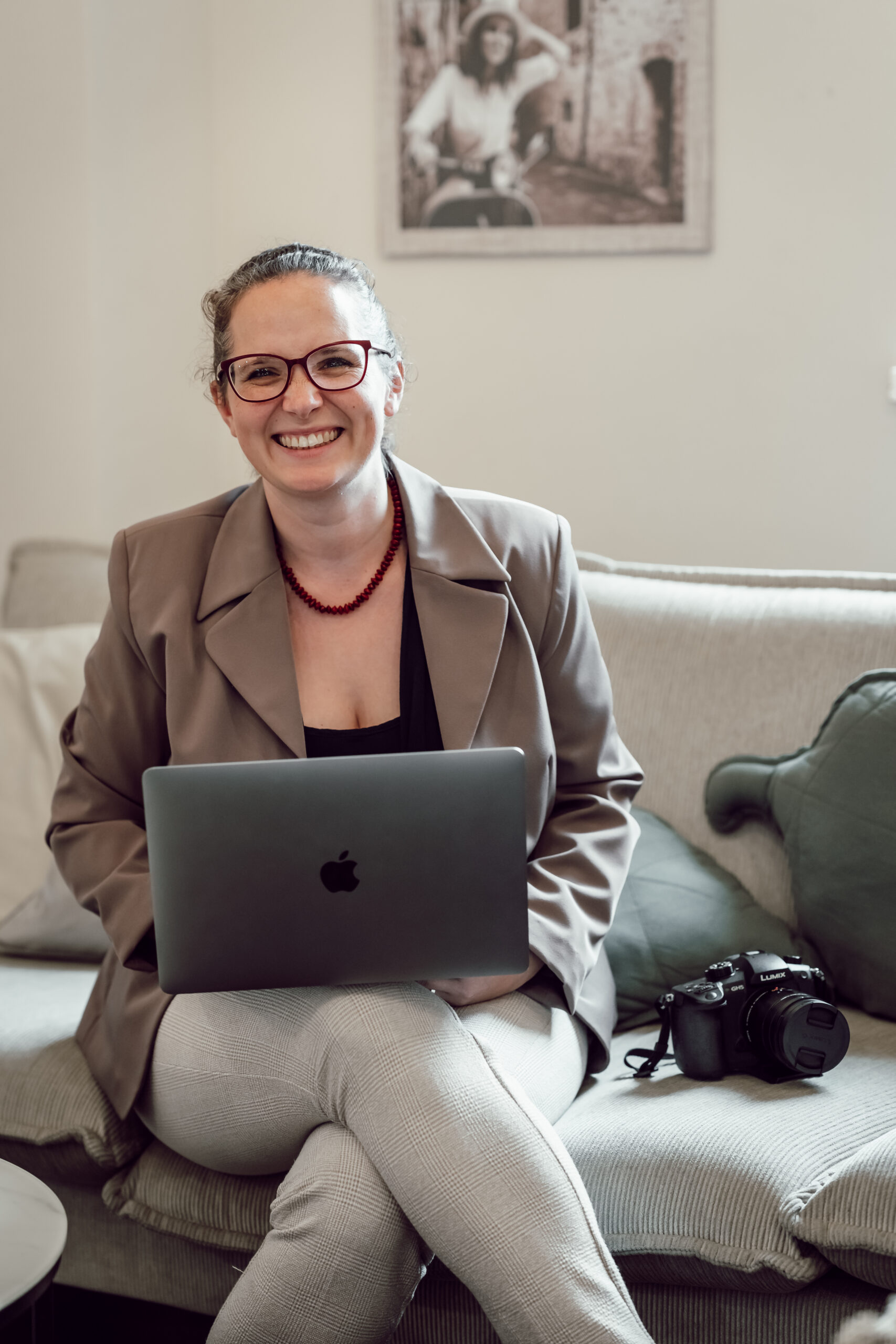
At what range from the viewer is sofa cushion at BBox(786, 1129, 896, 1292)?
111 centimetres

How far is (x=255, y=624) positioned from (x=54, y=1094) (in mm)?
577

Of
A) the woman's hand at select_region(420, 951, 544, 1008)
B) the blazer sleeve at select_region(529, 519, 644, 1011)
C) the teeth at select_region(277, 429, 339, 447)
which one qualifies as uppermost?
the teeth at select_region(277, 429, 339, 447)

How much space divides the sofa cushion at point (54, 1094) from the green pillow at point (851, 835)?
86 cm

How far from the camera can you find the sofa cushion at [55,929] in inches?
70.5

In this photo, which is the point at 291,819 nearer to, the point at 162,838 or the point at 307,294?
the point at 162,838

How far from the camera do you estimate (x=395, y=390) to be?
5.01ft

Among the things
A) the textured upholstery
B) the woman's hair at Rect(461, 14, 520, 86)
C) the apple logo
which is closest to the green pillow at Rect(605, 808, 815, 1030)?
the apple logo

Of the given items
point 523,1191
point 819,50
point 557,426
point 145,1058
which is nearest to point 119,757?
point 145,1058

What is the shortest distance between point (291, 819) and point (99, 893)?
411 millimetres

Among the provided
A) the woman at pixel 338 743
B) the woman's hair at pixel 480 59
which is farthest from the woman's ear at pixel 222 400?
the woman's hair at pixel 480 59

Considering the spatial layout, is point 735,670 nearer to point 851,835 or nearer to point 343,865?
point 851,835

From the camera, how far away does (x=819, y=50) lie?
8.37ft

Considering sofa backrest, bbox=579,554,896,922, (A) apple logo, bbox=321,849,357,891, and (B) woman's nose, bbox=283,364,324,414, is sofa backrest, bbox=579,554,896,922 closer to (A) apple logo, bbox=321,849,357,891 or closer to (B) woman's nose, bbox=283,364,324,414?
(B) woman's nose, bbox=283,364,324,414

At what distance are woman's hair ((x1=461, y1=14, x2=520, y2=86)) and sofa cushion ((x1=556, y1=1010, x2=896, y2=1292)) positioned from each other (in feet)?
7.11
